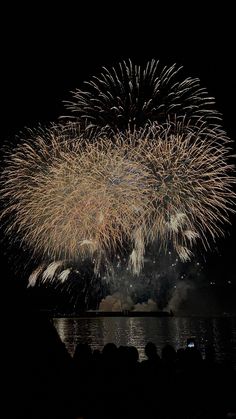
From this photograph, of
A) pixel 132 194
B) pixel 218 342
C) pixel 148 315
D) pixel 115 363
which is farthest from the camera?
pixel 148 315

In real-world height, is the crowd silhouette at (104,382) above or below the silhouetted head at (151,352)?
below

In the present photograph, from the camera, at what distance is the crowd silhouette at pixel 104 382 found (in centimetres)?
299

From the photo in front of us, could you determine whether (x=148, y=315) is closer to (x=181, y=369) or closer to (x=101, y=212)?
(x=101, y=212)

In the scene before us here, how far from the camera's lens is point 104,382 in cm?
630

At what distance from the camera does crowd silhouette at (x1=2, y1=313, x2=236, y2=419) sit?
9.80ft

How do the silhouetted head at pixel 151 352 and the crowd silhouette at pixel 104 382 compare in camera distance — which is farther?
the silhouetted head at pixel 151 352

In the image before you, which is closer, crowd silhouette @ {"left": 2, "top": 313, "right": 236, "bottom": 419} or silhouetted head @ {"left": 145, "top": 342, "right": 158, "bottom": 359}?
crowd silhouette @ {"left": 2, "top": 313, "right": 236, "bottom": 419}

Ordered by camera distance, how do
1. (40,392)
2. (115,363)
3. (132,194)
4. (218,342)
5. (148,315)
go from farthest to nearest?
(148,315), (218,342), (132,194), (115,363), (40,392)

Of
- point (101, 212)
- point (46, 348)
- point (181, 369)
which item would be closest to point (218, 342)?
point (101, 212)

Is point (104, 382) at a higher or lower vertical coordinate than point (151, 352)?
lower

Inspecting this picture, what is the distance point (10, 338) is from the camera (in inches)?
121

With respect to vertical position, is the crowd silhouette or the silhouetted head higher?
the silhouetted head

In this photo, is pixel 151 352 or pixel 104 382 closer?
pixel 104 382

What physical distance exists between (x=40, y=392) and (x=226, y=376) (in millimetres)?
4441
